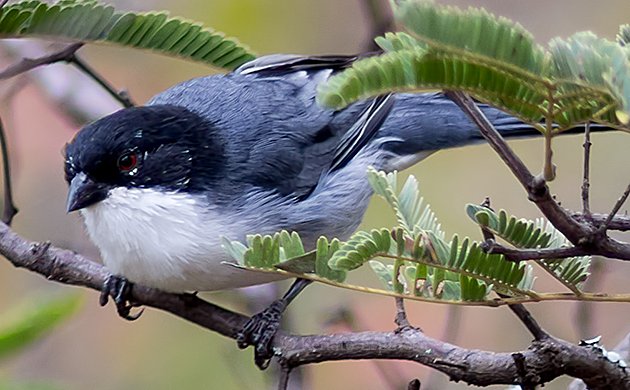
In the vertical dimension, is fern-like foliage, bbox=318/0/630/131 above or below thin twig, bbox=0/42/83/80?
above

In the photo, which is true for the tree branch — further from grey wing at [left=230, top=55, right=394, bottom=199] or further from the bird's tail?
the bird's tail

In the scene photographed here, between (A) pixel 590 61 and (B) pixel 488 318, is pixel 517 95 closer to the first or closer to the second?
(A) pixel 590 61

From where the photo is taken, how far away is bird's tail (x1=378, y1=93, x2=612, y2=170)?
2.90 meters

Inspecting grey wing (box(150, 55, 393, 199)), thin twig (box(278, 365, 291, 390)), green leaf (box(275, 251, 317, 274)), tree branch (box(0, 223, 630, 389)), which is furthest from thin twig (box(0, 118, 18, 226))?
green leaf (box(275, 251, 317, 274))

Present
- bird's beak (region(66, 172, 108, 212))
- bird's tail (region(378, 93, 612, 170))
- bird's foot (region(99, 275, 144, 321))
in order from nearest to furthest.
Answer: bird's beak (region(66, 172, 108, 212))
bird's foot (region(99, 275, 144, 321))
bird's tail (region(378, 93, 612, 170))

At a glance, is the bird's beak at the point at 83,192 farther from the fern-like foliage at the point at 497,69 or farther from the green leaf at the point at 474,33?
the green leaf at the point at 474,33

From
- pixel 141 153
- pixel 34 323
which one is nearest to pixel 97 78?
pixel 141 153

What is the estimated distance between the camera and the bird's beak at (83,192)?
2377 mm

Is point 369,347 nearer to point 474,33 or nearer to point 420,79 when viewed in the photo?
point 420,79

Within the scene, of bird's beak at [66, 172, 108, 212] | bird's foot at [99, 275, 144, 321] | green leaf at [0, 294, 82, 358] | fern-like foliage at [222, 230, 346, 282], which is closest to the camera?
fern-like foliage at [222, 230, 346, 282]

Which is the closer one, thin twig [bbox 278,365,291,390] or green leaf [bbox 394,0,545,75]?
green leaf [bbox 394,0,545,75]

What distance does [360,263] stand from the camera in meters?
1.40

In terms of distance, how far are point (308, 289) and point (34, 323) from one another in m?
2.42

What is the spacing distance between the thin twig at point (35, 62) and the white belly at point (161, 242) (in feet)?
1.34
